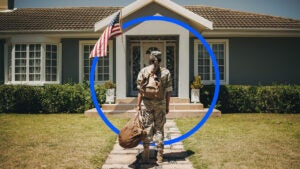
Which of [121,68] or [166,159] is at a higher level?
[121,68]

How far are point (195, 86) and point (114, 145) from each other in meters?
6.48

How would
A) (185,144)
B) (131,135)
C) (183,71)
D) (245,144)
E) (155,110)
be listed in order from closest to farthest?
(131,135)
(155,110)
(245,144)
(185,144)
(183,71)

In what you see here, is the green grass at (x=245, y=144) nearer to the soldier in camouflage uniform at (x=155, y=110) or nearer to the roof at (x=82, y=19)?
the soldier in camouflage uniform at (x=155, y=110)

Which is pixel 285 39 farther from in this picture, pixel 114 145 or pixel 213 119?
pixel 114 145

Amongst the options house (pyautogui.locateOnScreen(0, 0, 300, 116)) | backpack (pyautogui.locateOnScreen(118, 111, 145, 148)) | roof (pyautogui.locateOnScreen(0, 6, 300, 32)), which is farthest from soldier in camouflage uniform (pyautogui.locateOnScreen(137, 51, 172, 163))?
roof (pyautogui.locateOnScreen(0, 6, 300, 32))

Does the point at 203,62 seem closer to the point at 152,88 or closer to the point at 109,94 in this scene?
the point at 109,94

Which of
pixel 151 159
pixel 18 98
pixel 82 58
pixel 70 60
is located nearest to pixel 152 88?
pixel 151 159

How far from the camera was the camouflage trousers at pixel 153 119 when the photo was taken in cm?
531

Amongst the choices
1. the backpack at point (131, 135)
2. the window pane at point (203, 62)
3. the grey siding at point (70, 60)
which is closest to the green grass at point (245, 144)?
the backpack at point (131, 135)

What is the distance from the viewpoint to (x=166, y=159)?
5668 millimetres

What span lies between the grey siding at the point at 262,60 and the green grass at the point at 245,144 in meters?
4.85

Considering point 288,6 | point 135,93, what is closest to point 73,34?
point 135,93

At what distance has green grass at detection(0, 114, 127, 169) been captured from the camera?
17.7 feet

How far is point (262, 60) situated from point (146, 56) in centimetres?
610
